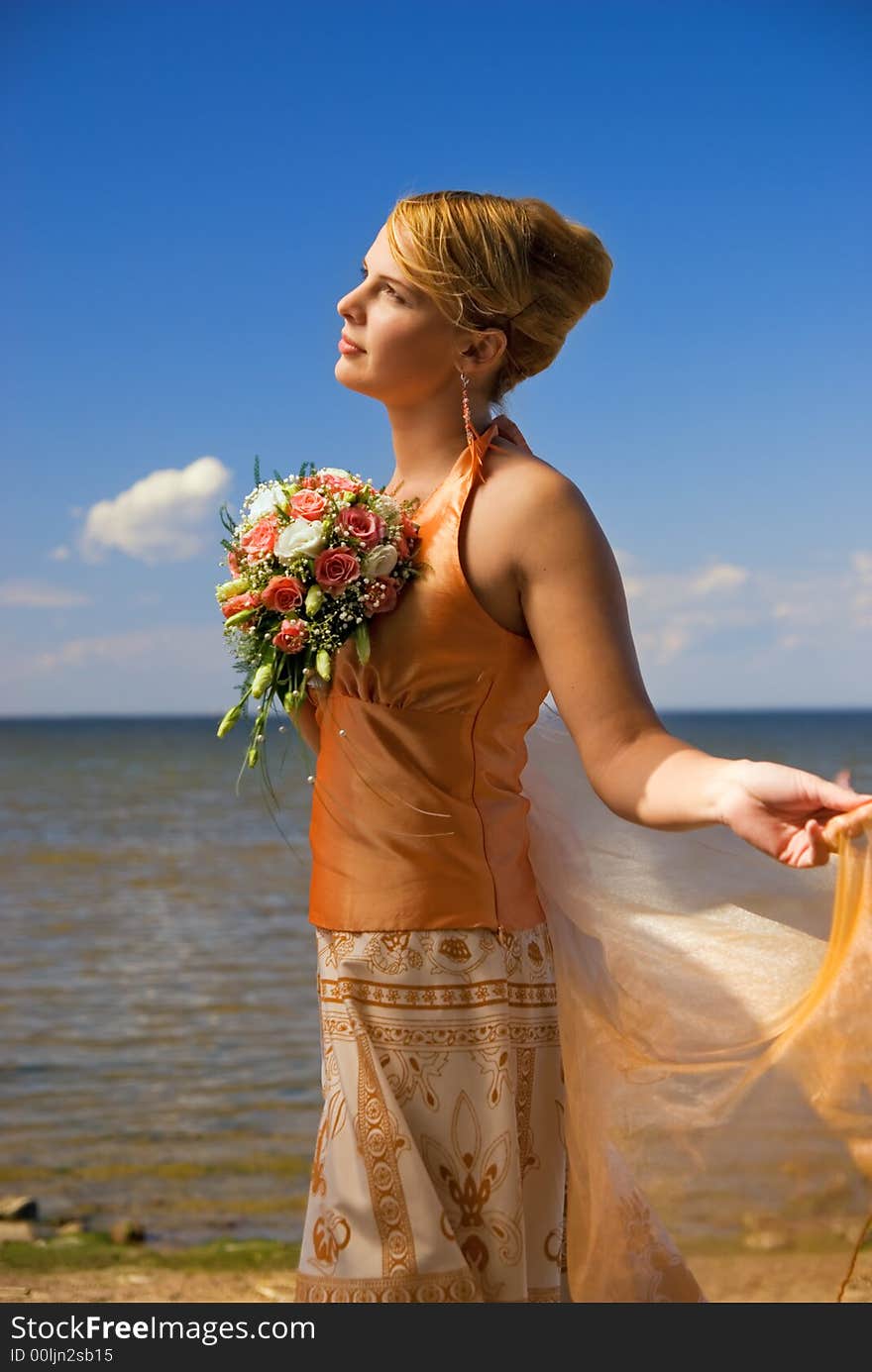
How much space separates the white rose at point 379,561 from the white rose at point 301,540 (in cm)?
11

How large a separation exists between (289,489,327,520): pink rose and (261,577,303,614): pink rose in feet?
0.36

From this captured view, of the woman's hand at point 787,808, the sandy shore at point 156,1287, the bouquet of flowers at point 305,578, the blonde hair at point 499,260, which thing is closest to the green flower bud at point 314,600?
the bouquet of flowers at point 305,578

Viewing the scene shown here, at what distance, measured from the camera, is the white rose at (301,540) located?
2.35 m

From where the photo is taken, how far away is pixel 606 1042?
2379mm

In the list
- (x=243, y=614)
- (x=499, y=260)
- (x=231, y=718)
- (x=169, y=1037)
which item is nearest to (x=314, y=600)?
(x=243, y=614)

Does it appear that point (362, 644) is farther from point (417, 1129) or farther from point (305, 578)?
point (417, 1129)

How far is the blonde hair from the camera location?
2365 mm

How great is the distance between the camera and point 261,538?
7.99ft

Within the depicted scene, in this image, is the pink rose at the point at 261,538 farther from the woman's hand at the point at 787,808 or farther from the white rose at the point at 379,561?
the woman's hand at the point at 787,808

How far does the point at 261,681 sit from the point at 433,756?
31 cm

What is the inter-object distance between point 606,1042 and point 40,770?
150ft

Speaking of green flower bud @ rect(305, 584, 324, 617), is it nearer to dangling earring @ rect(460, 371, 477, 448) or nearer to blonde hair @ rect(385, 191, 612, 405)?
dangling earring @ rect(460, 371, 477, 448)
